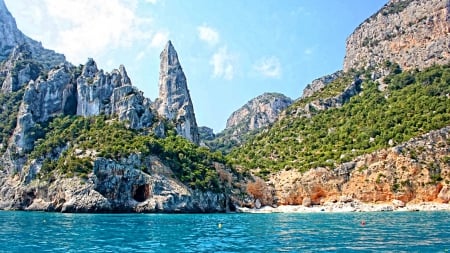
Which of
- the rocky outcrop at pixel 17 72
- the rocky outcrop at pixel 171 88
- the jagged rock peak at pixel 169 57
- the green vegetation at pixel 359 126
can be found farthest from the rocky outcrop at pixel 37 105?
the jagged rock peak at pixel 169 57

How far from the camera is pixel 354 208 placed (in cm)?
7806

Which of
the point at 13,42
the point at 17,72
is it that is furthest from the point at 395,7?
the point at 13,42

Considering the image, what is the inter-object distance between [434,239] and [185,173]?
5759 centimetres

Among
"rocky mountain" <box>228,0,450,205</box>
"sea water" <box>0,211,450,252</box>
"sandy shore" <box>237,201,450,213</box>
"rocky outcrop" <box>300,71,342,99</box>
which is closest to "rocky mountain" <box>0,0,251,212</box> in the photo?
"sandy shore" <box>237,201,450,213</box>

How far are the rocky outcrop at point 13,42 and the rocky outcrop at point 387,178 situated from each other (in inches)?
4129

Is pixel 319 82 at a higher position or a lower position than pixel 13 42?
lower

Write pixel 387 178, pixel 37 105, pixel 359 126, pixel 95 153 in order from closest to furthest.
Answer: pixel 95 153 < pixel 387 178 < pixel 37 105 < pixel 359 126

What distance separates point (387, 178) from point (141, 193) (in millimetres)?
45631

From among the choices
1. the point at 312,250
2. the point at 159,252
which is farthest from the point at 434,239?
the point at 159,252

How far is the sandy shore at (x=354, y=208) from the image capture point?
73.7 meters

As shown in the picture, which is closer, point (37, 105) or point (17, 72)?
point (37, 105)

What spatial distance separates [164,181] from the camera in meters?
75.9

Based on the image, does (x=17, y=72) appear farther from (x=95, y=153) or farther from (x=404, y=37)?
(x=404, y=37)

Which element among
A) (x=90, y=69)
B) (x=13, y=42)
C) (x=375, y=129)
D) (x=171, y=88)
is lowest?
(x=375, y=129)
